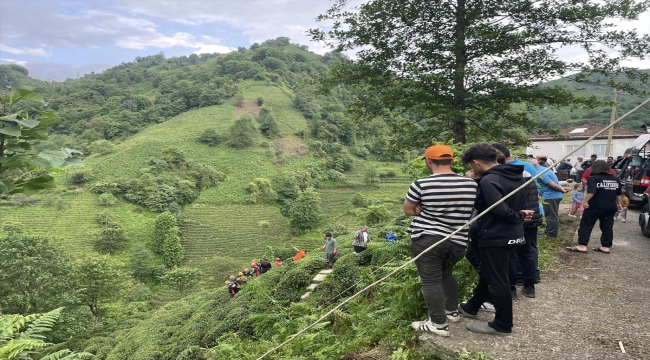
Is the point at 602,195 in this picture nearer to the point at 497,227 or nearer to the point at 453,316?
the point at 497,227

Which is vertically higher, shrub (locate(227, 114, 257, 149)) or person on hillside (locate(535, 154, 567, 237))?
shrub (locate(227, 114, 257, 149))

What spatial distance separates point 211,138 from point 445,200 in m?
70.5

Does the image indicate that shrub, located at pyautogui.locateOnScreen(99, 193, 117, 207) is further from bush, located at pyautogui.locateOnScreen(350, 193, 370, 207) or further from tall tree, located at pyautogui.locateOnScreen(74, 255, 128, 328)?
bush, located at pyautogui.locateOnScreen(350, 193, 370, 207)

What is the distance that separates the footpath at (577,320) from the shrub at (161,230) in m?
42.4

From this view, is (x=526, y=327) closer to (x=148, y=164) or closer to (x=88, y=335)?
(x=88, y=335)

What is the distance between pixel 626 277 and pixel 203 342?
7717 mm

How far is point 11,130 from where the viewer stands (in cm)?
163

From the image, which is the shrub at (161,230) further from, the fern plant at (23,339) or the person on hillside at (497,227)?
the person on hillside at (497,227)

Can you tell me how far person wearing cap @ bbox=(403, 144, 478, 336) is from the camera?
271cm

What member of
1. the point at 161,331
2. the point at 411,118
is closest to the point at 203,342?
the point at 161,331

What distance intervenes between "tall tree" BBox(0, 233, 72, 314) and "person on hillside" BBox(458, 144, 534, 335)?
73.8ft

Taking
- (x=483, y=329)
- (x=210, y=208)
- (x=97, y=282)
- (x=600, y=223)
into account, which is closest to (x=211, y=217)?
(x=210, y=208)

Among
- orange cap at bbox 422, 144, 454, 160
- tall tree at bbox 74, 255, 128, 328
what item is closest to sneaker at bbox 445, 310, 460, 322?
orange cap at bbox 422, 144, 454, 160

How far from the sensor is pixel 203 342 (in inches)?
303
